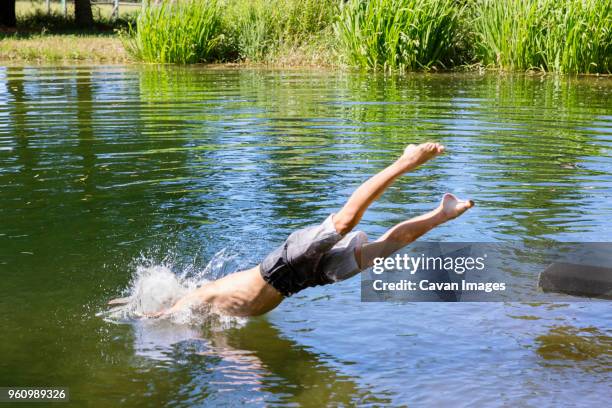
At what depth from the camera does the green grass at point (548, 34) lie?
16.6 m

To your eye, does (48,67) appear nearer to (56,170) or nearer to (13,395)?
(56,170)

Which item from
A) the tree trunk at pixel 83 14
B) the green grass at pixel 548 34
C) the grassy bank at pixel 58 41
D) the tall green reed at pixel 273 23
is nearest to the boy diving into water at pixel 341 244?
the green grass at pixel 548 34

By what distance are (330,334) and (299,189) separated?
337cm

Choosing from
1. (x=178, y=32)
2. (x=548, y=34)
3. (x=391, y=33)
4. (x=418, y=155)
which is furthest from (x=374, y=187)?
(x=178, y=32)

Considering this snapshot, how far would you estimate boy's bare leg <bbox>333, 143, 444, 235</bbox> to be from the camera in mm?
4785

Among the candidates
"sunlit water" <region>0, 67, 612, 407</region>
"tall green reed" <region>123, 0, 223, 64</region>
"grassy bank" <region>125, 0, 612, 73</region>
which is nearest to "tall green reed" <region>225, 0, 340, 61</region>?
"grassy bank" <region>125, 0, 612, 73</region>

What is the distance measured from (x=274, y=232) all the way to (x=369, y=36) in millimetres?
12350

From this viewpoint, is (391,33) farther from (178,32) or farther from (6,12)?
(6,12)

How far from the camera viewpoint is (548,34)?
17.2m

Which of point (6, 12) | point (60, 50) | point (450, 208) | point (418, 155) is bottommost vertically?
point (450, 208)

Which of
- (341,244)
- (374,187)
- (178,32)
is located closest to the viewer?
(374,187)

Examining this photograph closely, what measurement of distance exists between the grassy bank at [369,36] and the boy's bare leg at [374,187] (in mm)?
12898

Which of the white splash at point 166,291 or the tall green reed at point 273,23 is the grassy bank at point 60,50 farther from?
the white splash at point 166,291

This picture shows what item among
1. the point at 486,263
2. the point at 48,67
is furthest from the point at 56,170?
the point at 48,67
